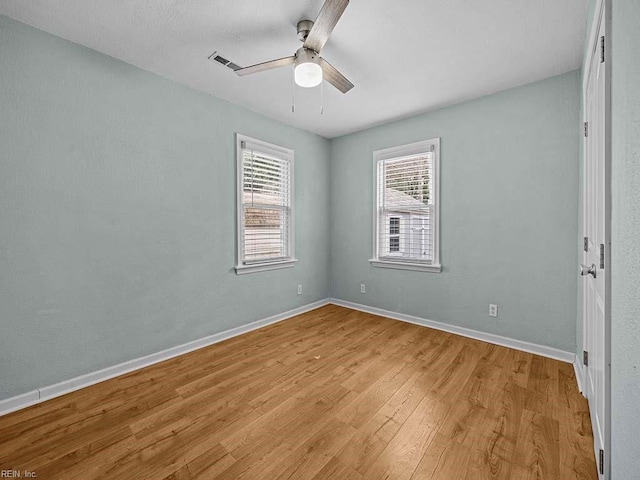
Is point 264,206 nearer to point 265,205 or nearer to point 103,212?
point 265,205

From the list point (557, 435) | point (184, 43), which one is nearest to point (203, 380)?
point (557, 435)

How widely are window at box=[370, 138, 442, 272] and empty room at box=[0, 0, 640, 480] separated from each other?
3cm

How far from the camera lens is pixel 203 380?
230 cm

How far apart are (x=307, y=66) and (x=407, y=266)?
261 centimetres

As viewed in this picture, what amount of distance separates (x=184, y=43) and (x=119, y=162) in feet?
3.56

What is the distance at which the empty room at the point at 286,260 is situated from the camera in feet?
4.80

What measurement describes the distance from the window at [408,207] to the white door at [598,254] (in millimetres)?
1555

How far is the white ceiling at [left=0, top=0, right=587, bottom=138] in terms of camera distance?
6.00 ft

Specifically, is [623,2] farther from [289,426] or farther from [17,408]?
[17,408]

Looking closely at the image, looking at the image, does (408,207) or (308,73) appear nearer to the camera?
(308,73)

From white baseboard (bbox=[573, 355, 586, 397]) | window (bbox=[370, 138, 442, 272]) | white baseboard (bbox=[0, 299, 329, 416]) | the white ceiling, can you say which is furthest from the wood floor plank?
the white ceiling

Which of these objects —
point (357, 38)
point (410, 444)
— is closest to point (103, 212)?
point (357, 38)

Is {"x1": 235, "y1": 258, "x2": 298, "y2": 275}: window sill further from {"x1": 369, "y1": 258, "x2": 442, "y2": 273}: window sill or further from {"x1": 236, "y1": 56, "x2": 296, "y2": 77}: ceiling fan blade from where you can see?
{"x1": 236, "y1": 56, "x2": 296, "y2": 77}: ceiling fan blade

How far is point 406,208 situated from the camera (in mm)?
3676
